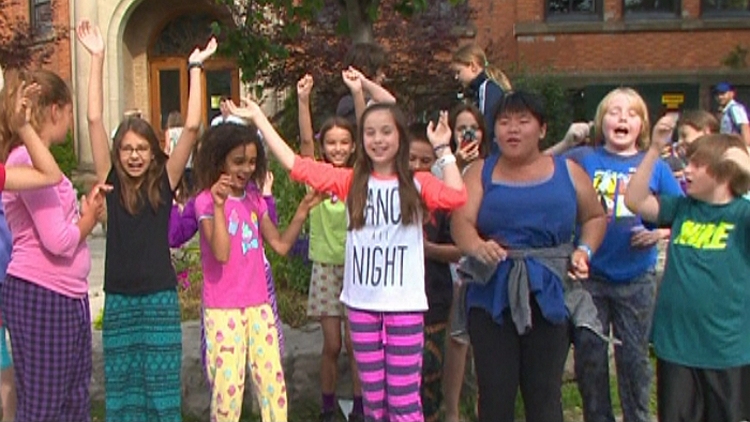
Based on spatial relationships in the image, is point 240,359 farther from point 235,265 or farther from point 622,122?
point 622,122

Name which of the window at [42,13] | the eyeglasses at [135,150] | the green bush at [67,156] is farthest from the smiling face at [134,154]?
the window at [42,13]

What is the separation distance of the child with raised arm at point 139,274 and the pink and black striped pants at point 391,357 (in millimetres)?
855

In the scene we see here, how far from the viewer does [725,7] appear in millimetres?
16484

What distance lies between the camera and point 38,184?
348cm

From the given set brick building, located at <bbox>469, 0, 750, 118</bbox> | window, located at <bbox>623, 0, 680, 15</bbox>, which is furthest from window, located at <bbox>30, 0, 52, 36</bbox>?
window, located at <bbox>623, 0, 680, 15</bbox>

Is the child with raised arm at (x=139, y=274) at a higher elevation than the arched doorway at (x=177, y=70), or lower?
lower

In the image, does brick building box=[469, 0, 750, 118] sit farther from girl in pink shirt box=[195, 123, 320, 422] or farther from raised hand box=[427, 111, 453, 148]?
girl in pink shirt box=[195, 123, 320, 422]

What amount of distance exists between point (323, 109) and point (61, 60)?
7776 millimetres

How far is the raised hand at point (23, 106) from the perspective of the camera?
3445 mm

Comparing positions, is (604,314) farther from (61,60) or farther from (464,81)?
(61,60)

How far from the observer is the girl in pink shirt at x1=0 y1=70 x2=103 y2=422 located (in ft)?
12.1

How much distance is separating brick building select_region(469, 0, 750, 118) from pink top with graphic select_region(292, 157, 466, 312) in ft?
41.8

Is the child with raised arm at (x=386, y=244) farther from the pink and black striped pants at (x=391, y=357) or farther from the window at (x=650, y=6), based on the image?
the window at (x=650, y=6)

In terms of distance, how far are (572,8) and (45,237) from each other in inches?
572
